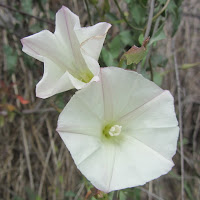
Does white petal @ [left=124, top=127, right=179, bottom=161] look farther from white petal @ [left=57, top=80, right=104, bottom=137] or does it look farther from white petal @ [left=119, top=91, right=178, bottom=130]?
white petal @ [left=57, top=80, right=104, bottom=137]

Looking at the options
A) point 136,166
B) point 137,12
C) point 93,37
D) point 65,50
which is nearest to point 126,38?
point 137,12

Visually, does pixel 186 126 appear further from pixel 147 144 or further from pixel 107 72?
pixel 107 72

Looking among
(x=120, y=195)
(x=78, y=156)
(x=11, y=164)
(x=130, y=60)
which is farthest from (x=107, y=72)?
(x=11, y=164)

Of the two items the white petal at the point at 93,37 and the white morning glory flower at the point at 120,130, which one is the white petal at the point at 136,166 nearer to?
the white morning glory flower at the point at 120,130

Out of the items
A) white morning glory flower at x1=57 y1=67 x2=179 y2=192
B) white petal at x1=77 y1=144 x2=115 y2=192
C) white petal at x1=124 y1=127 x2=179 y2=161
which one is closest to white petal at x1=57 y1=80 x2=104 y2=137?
white morning glory flower at x1=57 y1=67 x2=179 y2=192

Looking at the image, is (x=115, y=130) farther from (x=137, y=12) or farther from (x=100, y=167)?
(x=137, y=12)
